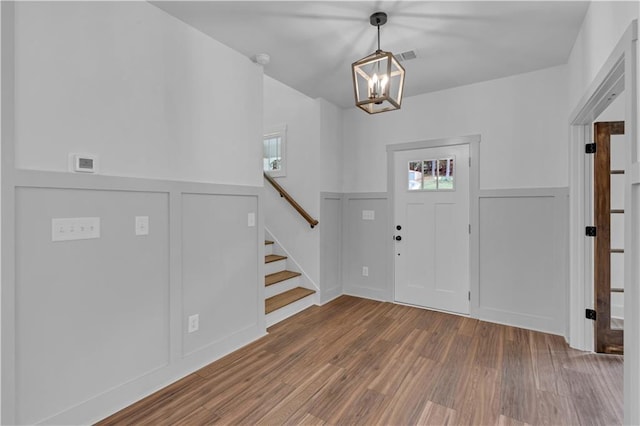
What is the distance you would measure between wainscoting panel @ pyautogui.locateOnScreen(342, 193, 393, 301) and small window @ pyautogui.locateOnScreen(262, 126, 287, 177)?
103 cm

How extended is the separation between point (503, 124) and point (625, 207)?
2.16 metres

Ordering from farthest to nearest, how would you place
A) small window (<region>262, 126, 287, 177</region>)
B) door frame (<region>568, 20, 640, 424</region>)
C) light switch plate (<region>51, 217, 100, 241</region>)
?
small window (<region>262, 126, 287, 177</region>) < light switch plate (<region>51, 217, 100, 241</region>) < door frame (<region>568, 20, 640, 424</region>)

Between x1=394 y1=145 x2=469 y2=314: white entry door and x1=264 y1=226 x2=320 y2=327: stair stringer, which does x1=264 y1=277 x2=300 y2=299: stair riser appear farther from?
x1=394 y1=145 x2=469 y2=314: white entry door

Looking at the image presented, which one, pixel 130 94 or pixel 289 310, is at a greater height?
pixel 130 94

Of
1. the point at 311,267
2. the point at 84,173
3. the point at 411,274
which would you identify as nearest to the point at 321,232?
the point at 311,267

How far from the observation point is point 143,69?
2.10 metres

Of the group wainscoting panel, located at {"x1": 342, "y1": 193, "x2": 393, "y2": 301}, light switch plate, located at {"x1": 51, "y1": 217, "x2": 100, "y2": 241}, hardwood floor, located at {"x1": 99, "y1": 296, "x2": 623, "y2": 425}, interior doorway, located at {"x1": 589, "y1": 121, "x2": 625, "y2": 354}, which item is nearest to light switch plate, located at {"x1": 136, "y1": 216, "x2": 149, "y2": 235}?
light switch plate, located at {"x1": 51, "y1": 217, "x2": 100, "y2": 241}

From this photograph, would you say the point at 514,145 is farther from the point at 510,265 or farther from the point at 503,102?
the point at 510,265

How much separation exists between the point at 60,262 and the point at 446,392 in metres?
2.56

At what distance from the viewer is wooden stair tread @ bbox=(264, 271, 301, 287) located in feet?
12.1

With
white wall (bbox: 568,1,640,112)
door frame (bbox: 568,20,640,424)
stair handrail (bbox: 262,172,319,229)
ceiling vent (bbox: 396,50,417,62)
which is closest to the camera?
door frame (bbox: 568,20,640,424)

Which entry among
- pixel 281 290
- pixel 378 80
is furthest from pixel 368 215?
pixel 378 80

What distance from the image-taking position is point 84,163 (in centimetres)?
179

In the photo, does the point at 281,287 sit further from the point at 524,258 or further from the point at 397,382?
the point at 524,258
